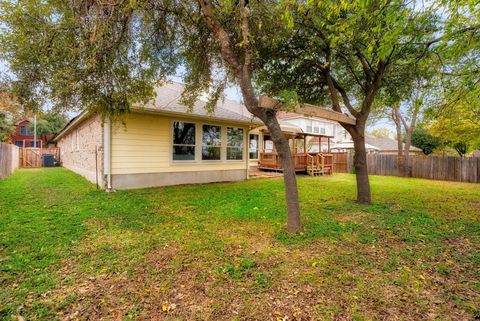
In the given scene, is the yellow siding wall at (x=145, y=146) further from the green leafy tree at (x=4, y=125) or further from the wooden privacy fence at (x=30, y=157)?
the green leafy tree at (x=4, y=125)

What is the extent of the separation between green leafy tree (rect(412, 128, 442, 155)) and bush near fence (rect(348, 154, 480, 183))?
11459 millimetres

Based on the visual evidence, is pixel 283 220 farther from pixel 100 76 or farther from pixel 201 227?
pixel 100 76

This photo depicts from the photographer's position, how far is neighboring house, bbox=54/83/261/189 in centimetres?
856

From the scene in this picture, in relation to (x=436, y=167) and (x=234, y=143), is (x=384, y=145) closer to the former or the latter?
(x=436, y=167)

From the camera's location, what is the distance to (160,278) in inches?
120

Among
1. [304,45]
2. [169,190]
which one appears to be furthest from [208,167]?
[304,45]

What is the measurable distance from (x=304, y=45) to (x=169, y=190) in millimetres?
6296

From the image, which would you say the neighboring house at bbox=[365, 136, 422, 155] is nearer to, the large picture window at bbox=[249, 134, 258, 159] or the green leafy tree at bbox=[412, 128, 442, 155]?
the green leafy tree at bbox=[412, 128, 442, 155]

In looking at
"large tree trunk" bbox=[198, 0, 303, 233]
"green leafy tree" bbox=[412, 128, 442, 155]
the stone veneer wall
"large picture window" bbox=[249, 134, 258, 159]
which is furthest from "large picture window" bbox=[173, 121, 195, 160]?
"green leafy tree" bbox=[412, 128, 442, 155]

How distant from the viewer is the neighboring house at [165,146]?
28.1 feet

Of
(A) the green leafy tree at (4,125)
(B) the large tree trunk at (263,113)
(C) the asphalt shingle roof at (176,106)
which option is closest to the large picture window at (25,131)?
(A) the green leafy tree at (4,125)

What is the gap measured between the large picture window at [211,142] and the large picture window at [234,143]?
548 mm

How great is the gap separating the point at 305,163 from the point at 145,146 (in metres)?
9.53

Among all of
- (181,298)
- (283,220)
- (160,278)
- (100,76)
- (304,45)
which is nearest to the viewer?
(181,298)
